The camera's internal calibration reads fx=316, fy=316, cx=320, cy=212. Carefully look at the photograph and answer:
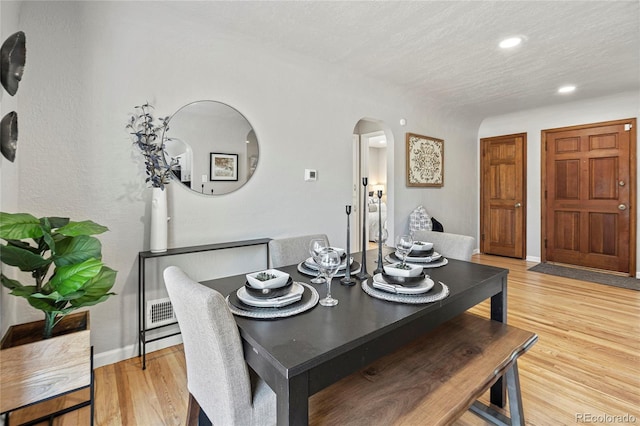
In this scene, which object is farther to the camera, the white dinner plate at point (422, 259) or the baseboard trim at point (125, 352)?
the baseboard trim at point (125, 352)

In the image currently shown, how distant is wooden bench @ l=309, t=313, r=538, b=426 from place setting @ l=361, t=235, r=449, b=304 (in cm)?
29

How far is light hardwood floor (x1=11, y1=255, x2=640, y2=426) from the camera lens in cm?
161

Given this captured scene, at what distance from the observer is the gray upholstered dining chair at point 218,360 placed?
3.13 feet

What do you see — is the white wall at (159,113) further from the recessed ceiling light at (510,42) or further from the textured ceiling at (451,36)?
the recessed ceiling light at (510,42)

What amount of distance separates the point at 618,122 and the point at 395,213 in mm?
3182

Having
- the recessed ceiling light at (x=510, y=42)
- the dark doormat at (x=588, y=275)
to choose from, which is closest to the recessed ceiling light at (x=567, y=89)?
the recessed ceiling light at (x=510, y=42)

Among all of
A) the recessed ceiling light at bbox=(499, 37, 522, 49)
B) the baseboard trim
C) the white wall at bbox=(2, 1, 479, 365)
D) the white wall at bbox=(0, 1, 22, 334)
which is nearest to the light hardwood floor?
the baseboard trim

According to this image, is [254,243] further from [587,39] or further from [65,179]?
[587,39]

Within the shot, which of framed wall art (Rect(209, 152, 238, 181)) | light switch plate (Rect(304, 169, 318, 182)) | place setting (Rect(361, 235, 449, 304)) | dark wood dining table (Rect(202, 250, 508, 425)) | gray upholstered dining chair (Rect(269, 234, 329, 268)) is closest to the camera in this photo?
dark wood dining table (Rect(202, 250, 508, 425))

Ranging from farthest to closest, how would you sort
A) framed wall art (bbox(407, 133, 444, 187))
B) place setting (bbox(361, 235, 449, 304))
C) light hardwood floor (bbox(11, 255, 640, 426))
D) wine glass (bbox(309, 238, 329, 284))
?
framed wall art (bbox(407, 133, 444, 187)), light hardwood floor (bbox(11, 255, 640, 426)), wine glass (bbox(309, 238, 329, 284)), place setting (bbox(361, 235, 449, 304))

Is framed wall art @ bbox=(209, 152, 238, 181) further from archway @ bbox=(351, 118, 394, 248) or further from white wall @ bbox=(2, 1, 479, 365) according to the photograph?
archway @ bbox=(351, 118, 394, 248)

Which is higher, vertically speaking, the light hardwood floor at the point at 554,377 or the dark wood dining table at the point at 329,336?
the dark wood dining table at the point at 329,336

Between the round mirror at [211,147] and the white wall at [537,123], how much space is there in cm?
442

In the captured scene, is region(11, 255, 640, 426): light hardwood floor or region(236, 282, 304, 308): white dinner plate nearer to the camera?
region(236, 282, 304, 308): white dinner plate
